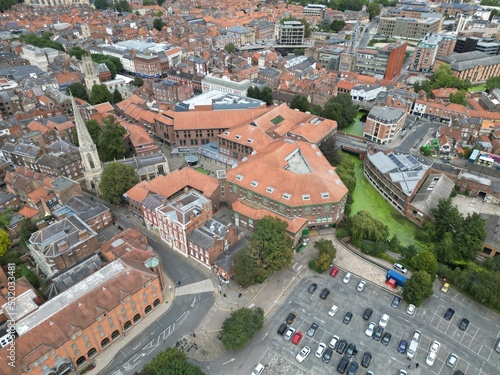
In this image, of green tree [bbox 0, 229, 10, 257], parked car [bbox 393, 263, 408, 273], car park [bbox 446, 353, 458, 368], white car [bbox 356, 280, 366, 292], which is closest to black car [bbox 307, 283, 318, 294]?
white car [bbox 356, 280, 366, 292]

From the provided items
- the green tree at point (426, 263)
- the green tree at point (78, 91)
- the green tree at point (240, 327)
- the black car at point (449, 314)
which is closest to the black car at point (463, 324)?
the black car at point (449, 314)

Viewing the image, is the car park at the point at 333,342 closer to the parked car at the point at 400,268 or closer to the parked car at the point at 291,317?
the parked car at the point at 291,317

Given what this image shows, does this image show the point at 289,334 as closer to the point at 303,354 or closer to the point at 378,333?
the point at 303,354

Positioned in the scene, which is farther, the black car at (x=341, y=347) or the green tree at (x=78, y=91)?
the green tree at (x=78, y=91)

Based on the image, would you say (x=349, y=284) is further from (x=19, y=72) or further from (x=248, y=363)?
(x=19, y=72)

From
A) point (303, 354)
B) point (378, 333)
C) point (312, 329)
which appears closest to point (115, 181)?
point (312, 329)

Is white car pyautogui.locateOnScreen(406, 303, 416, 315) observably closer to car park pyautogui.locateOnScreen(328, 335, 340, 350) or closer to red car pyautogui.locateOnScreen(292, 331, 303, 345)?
car park pyautogui.locateOnScreen(328, 335, 340, 350)
